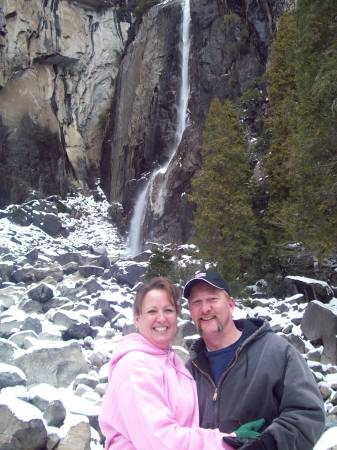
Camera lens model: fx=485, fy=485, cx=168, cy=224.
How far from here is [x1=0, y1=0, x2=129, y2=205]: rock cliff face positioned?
32.0 metres

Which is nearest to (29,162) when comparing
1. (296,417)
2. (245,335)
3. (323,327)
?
(323,327)

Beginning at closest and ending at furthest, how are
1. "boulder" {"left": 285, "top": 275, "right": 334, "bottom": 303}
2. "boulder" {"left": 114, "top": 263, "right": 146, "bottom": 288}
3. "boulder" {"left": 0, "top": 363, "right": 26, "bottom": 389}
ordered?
"boulder" {"left": 0, "top": 363, "right": 26, "bottom": 389} < "boulder" {"left": 285, "top": 275, "right": 334, "bottom": 303} < "boulder" {"left": 114, "top": 263, "right": 146, "bottom": 288}

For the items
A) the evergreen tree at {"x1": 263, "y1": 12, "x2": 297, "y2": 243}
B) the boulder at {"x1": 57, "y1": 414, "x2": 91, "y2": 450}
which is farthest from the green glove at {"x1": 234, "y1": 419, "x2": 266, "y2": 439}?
the evergreen tree at {"x1": 263, "y1": 12, "x2": 297, "y2": 243}

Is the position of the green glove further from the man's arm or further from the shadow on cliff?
the shadow on cliff

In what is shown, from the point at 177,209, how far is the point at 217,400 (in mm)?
21411

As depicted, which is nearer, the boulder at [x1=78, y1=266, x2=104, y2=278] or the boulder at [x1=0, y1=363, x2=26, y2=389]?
the boulder at [x1=0, y1=363, x2=26, y2=389]

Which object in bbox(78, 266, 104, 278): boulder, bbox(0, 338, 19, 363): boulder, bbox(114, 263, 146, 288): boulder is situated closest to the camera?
bbox(0, 338, 19, 363): boulder

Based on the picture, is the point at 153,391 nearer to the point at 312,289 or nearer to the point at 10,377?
the point at 10,377

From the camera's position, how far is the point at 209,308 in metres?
2.38

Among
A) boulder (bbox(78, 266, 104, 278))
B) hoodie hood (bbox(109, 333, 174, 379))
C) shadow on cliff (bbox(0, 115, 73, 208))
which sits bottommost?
boulder (bbox(78, 266, 104, 278))

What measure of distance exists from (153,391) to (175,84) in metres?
27.4

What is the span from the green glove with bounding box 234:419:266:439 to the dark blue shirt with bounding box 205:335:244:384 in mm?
314

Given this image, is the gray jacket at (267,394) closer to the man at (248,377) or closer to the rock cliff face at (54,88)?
the man at (248,377)

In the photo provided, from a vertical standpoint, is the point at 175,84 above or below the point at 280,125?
above
